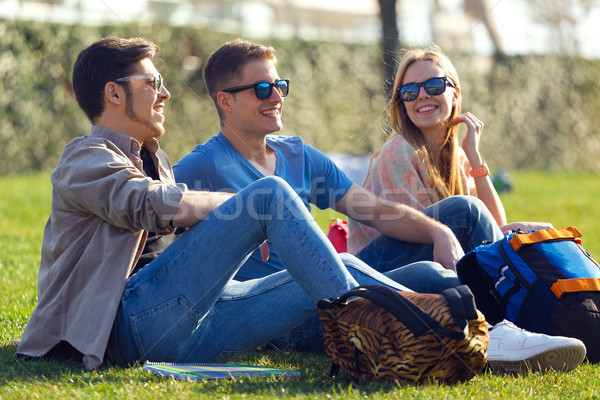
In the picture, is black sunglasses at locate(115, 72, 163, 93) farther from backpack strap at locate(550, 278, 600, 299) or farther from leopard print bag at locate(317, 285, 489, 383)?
backpack strap at locate(550, 278, 600, 299)

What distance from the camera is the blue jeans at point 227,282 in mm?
2871

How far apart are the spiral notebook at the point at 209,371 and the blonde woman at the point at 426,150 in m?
1.54

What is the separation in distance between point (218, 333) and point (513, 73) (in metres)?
17.5

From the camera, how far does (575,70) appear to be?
19.7 m

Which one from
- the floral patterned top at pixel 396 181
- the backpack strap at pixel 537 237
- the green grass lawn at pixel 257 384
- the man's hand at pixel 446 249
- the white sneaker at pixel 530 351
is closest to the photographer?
the green grass lawn at pixel 257 384

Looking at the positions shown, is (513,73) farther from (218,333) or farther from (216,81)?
(218,333)

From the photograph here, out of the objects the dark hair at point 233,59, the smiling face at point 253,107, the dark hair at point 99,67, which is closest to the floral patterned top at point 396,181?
the smiling face at point 253,107

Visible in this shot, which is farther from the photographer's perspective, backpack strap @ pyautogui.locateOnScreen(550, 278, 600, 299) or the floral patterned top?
the floral patterned top

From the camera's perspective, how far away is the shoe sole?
308cm

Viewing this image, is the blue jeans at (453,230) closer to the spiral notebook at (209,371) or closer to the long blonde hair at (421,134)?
the long blonde hair at (421,134)

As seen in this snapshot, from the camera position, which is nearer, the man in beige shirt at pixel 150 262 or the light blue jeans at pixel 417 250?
the man in beige shirt at pixel 150 262

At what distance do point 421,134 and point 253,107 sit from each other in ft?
4.30

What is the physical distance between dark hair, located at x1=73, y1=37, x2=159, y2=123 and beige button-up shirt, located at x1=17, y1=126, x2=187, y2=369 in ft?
0.74

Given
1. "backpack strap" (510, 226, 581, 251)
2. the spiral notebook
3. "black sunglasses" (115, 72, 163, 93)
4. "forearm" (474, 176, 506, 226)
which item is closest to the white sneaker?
"backpack strap" (510, 226, 581, 251)
